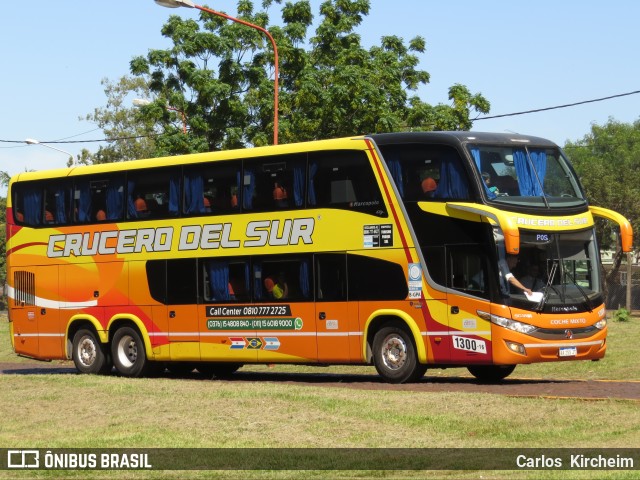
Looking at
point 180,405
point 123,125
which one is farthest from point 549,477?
point 123,125

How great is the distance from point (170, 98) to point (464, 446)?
34981 millimetres

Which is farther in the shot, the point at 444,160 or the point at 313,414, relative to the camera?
the point at 444,160

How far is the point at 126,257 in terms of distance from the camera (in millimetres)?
26453

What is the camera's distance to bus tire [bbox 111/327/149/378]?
86.7ft

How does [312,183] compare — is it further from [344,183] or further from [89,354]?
[89,354]

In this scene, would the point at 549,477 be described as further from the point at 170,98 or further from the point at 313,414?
the point at 170,98

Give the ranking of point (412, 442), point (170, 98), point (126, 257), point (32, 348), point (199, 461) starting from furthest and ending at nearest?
point (170, 98)
point (32, 348)
point (126, 257)
point (412, 442)
point (199, 461)

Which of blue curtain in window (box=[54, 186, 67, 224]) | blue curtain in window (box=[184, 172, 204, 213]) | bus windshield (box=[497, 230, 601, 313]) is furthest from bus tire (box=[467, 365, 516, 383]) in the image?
blue curtain in window (box=[54, 186, 67, 224])

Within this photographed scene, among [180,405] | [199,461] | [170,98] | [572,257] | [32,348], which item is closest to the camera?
[199,461]

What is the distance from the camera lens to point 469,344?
21.3m

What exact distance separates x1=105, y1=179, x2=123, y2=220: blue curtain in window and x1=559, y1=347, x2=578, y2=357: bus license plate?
33.2 ft

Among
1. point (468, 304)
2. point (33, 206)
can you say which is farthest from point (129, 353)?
point (468, 304)

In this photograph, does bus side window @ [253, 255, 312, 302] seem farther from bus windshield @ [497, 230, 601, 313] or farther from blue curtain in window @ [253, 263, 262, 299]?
bus windshield @ [497, 230, 601, 313]

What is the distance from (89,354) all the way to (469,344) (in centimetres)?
978
